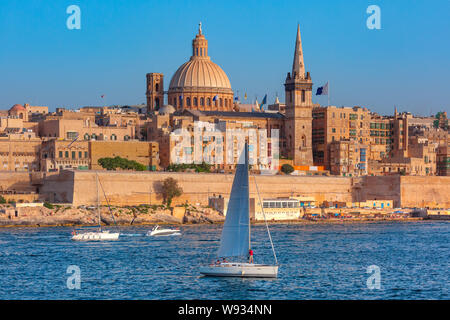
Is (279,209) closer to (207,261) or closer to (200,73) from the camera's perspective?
(200,73)

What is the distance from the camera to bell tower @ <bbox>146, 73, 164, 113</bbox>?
89688mm

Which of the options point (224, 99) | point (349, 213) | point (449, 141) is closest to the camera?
point (349, 213)

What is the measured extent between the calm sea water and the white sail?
109 centimetres

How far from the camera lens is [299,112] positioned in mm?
80750

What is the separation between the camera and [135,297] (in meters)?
25.0

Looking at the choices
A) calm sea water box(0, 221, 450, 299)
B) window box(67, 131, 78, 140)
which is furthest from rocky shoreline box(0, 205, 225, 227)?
window box(67, 131, 78, 140)

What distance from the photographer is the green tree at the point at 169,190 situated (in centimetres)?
6334

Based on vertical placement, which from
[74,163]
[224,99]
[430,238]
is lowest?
[430,238]

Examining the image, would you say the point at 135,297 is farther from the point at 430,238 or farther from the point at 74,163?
the point at 74,163

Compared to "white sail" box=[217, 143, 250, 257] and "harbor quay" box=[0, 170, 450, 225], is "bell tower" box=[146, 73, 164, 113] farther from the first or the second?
"white sail" box=[217, 143, 250, 257]

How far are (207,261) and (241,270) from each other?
6.22m
